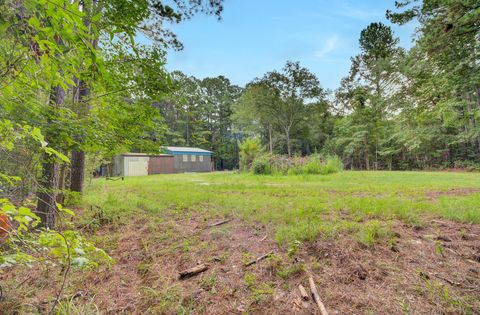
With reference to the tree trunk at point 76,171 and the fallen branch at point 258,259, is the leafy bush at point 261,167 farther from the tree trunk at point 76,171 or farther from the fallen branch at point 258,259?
the fallen branch at point 258,259

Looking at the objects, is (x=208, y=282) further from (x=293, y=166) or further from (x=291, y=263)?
(x=293, y=166)

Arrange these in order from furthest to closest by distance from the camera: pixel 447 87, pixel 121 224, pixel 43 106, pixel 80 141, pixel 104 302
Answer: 1. pixel 447 87
2. pixel 121 224
3. pixel 80 141
4. pixel 43 106
5. pixel 104 302

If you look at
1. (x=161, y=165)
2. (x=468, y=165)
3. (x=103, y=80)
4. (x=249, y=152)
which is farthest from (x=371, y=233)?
(x=468, y=165)

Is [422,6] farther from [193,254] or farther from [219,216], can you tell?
[193,254]

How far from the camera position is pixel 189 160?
20438 millimetres

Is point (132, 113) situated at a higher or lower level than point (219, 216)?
higher

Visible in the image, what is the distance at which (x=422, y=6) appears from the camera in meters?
3.61

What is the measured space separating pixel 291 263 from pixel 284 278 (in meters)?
0.18

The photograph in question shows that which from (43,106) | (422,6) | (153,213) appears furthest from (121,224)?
(422,6)

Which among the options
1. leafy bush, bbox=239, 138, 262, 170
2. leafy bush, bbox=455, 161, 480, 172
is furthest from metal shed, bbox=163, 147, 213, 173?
leafy bush, bbox=455, 161, 480, 172

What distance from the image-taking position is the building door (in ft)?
57.9

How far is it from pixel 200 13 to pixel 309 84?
19.1 meters

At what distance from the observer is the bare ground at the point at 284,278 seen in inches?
59.0

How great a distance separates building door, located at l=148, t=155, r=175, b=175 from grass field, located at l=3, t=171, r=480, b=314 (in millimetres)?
15118
